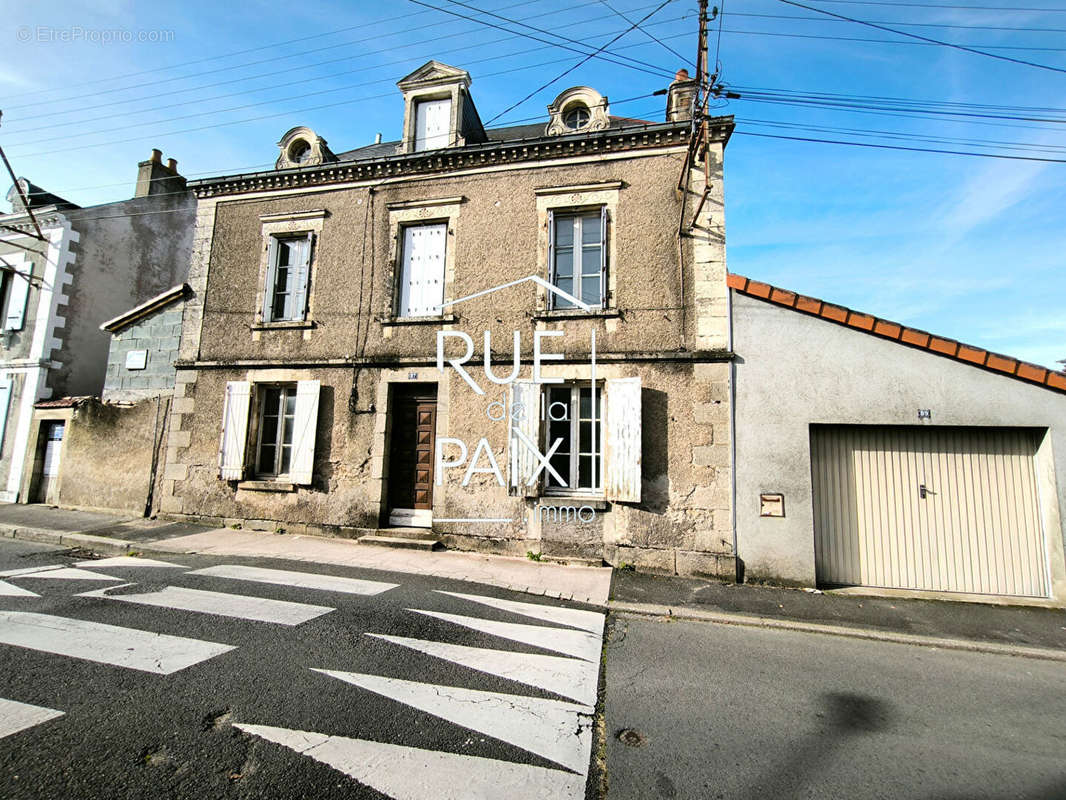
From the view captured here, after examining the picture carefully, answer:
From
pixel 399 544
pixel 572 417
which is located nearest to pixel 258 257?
pixel 399 544

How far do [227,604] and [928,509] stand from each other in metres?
8.06

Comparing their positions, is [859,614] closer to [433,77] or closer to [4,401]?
[433,77]

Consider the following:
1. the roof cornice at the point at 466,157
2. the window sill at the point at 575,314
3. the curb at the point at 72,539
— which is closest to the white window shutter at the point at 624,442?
the window sill at the point at 575,314

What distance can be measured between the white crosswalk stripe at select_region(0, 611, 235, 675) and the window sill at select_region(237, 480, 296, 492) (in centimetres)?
405

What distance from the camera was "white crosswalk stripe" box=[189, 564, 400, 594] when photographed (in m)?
5.24

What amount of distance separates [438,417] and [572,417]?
6.99 ft

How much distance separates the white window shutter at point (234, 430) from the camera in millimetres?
8305

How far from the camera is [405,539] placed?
7.36m

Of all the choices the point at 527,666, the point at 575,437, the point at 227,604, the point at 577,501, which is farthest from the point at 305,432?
the point at 527,666

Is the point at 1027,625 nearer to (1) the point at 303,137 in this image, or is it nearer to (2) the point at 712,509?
(2) the point at 712,509

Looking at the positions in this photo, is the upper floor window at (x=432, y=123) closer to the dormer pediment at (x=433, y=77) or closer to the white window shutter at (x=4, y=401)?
the dormer pediment at (x=433, y=77)

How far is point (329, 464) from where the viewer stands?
26.4 ft

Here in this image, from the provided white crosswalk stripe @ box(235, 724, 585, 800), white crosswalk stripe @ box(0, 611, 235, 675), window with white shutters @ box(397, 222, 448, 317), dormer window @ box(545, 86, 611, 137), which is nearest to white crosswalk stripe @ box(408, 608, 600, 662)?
white crosswalk stripe @ box(235, 724, 585, 800)

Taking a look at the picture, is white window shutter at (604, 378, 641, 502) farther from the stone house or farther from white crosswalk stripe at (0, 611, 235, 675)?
the stone house
